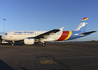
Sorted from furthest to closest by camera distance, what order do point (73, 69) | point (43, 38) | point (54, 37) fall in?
point (54, 37)
point (43, 38)
point (73, 69)

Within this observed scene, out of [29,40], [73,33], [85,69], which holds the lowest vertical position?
[85,69]

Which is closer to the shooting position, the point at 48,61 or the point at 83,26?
the point at 48,61

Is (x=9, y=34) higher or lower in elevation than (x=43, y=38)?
higher

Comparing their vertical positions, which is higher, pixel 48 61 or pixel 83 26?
pixel 83 26

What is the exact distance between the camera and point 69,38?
17.6m

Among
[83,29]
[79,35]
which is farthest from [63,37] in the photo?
[83,29]

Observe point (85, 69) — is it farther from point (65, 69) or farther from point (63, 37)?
point (63, 37)

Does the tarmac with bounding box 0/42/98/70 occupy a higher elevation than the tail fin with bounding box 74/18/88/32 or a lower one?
lower

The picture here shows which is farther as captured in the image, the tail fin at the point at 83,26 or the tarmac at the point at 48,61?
the tail fin at the point at 83,26

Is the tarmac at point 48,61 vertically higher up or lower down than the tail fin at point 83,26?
lower down

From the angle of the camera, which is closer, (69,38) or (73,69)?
(73,69)

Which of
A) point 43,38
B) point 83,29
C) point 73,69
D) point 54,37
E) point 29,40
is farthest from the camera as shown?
point 83,29

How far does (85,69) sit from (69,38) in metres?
14.4

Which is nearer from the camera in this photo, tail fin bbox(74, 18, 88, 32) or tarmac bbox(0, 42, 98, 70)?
tarmac bbox(0, 42, 98, 70)
